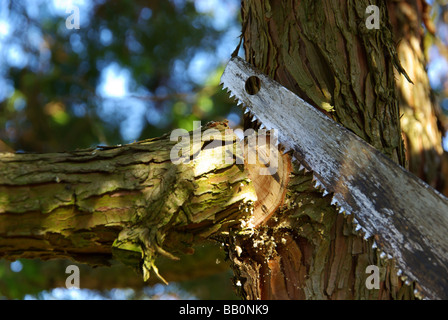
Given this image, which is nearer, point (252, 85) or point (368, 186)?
point (368, 186)

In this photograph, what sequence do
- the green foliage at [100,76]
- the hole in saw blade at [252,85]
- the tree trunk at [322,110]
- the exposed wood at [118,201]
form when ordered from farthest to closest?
the green foliage at [100,76]
the hole in saw blade at [252,85]
the tree trunk at [322,110]
the exposed wood at [118,201]

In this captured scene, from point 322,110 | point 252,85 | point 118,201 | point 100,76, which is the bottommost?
point 118,201

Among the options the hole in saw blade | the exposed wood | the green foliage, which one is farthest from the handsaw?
the green foliage

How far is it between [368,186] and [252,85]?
0.61 metres


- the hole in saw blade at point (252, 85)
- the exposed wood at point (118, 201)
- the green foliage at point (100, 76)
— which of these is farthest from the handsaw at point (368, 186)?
the green foliage at point (100, 76)

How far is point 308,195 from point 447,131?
219cm

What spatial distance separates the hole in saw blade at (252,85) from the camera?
6.01 feet

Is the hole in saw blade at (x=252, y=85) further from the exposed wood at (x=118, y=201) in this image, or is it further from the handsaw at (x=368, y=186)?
the exposed wood at (x=118, y=201)

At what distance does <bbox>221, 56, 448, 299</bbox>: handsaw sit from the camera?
150 cm

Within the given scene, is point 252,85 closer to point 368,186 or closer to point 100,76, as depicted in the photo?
point 368,186

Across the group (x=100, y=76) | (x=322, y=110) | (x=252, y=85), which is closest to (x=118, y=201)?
(x=252, y=85)

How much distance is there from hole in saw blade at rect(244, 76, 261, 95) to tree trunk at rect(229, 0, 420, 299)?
0.07 m

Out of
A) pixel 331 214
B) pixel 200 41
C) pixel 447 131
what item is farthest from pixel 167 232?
pixel 200 41

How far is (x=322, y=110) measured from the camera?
5.78 ft
